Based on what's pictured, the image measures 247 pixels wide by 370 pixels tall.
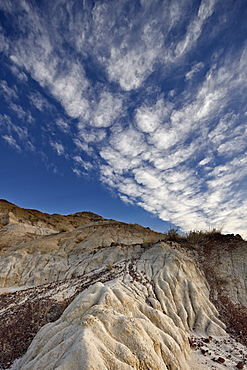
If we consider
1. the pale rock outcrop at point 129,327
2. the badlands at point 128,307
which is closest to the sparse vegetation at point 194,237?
the badlands at point 128,307

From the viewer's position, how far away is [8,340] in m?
8.06

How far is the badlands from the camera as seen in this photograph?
5.03 metres

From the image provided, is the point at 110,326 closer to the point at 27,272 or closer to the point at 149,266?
the point at 149,266

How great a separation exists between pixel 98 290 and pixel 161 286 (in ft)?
16.4

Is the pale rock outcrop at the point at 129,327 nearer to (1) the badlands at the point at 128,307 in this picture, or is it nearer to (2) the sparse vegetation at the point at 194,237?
(1) the badlands at the point at 128,307

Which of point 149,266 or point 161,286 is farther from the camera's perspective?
point 149,266

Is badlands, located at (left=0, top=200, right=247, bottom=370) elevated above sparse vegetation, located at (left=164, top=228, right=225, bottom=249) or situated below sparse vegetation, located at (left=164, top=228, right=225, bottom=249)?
below

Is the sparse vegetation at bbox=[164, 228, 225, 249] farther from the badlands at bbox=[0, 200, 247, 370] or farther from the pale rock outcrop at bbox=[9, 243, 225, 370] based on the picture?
the pale rock outcrop at bbox=[9, 243, 225, 370]

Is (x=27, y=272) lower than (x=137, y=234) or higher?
lower

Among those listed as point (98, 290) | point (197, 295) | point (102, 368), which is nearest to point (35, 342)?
point (98, 290)

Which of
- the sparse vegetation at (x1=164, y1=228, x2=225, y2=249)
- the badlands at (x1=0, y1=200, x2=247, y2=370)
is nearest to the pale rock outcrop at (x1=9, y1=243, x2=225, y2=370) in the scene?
the badlands at (x1=0, y1=200, x2=247, y2=370)

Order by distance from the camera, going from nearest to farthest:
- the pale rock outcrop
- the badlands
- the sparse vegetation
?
the pale rock outcrop < the badlands < the sparse vegetation

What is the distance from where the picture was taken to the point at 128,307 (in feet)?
23.9

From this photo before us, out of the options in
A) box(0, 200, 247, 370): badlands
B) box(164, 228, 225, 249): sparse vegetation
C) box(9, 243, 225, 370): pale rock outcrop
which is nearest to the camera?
box(9, 243, 225, 370): pale rock outcrop
